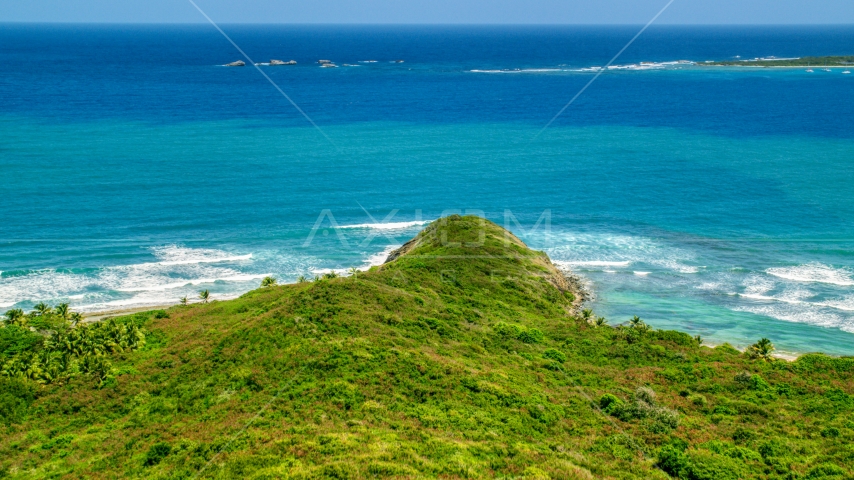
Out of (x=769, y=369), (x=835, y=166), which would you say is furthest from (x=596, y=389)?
(x=835, y=166)

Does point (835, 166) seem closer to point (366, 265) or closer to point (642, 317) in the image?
point (642, 317)

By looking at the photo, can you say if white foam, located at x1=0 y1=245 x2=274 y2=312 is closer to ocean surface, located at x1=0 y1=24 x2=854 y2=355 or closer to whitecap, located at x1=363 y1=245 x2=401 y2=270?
ocean surface, located at x1=0 y1=24 x2=854 y2=355

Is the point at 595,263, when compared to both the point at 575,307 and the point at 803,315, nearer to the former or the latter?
the point at 575,307

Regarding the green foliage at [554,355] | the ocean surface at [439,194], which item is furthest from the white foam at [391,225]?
the green foliage at [554,355]

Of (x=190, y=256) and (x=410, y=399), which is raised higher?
(x=190, y=256)

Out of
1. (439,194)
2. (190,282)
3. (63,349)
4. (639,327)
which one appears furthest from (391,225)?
(63,349)

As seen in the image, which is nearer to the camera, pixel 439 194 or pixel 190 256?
pixel 190 256
